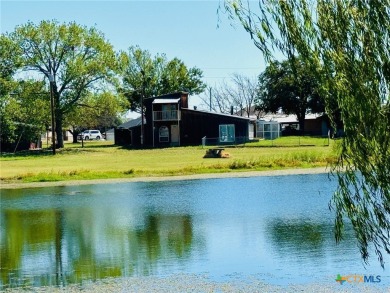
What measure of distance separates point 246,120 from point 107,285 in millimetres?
54460

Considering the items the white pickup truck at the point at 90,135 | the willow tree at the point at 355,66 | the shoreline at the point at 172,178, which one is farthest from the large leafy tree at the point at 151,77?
the willow tree at the point at 355,66

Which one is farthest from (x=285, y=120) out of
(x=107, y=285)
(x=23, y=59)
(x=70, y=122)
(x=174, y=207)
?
(x=107, y=285)

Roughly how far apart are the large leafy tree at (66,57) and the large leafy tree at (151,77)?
24134mm

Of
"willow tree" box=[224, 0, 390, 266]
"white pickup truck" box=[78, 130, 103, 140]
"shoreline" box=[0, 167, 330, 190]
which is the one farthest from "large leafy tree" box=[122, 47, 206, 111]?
"willow tree" box=[224, 0, 390, 266]

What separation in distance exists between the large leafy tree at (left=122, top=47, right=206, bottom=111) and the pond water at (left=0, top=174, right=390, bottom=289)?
204 feet

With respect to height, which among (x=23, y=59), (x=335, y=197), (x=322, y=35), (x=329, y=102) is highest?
(x=23, y=59)

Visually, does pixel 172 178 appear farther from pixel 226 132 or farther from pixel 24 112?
pixel 24 112

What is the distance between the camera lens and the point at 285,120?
285ft

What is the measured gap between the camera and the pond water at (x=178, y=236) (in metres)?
13.2

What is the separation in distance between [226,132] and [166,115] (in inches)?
276

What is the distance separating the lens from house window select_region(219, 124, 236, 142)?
216 ft

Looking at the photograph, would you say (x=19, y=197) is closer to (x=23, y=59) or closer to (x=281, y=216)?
(x=281, y=216)

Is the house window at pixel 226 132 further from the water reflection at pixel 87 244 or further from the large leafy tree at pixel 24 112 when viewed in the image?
the water reflection at pixel 87 244

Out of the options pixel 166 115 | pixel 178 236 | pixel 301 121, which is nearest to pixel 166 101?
pixel 166 115
